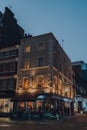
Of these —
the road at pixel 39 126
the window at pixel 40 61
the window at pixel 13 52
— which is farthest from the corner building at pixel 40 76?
the road at pixel 39 126

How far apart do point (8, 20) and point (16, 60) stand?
54.4 ft

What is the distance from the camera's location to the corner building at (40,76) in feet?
108

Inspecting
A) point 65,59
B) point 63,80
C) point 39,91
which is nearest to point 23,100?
point 39,91

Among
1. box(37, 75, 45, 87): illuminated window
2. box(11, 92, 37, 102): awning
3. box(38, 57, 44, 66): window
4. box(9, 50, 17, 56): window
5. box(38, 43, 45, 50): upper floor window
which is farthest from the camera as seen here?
box(9, 50, 17, 56): window

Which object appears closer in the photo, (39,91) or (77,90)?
(39,91)

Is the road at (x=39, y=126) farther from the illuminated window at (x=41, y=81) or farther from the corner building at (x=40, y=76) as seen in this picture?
the illuminated window at (x=41, y=81)

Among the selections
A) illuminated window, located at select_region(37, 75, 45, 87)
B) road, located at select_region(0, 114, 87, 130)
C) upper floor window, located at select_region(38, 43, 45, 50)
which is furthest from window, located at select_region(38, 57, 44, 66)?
road, located at select_region(0, 114, 87, 130)

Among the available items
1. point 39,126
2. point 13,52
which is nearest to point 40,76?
point 13,52

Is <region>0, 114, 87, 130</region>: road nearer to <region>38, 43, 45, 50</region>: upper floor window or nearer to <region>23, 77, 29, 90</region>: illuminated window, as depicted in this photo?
<region>23, 77, 29, 90</region>: illuminated window

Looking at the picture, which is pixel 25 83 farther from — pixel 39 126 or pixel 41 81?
pixel 39 126

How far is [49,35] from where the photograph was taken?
1406 inches

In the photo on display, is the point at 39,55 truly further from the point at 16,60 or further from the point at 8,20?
the point at 8,20

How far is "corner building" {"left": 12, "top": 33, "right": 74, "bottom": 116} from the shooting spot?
33.0m

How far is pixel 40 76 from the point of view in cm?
3441
